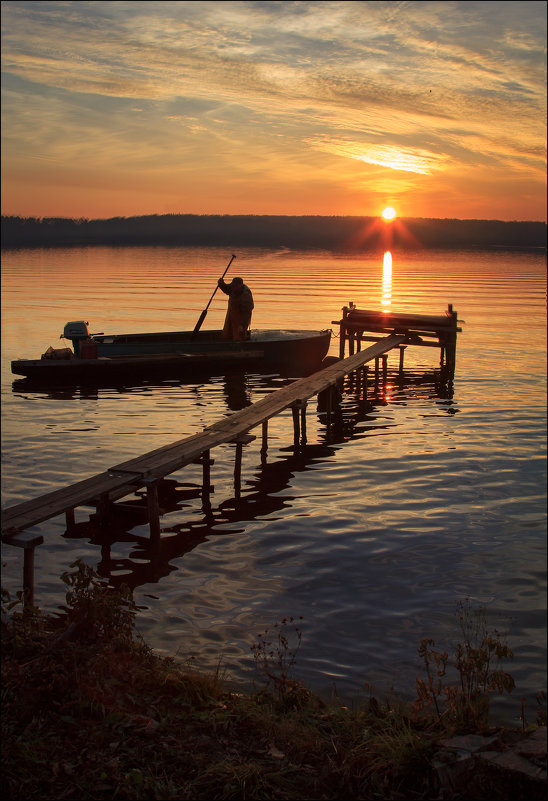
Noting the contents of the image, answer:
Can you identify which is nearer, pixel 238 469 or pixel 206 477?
pixel 206 477

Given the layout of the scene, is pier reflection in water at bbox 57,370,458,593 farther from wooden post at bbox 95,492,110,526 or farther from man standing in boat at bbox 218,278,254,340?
man standing in boat at bbox 218,278,254,340

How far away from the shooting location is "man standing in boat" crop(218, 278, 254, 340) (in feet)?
74.1

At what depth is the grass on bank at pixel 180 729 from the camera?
4.28 metres

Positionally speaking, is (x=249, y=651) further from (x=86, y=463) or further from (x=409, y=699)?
(x=86, y=463)

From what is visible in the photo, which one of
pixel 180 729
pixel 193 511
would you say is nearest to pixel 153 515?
pixel 193 511

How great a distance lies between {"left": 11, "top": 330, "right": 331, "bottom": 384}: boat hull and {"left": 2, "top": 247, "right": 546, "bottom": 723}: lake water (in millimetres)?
577

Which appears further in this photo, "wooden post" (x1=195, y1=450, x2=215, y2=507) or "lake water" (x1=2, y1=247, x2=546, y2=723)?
"wooden post" (x1=195, y1=450, x2=215, y2=507)

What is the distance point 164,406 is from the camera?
63.9 feet

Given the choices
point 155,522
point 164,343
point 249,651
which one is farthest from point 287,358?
point 249,651

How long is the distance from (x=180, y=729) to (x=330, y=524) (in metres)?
5.77

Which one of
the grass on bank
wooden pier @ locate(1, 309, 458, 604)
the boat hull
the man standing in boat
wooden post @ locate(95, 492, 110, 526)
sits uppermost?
the man standing in boat

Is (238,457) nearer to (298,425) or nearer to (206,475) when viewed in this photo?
(206,475)

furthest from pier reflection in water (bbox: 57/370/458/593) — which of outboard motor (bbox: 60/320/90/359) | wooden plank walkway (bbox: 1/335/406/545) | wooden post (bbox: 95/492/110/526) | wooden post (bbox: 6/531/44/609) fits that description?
outboard motor (bbox: 60/320/90/359)

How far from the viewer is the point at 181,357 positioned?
22.7m
